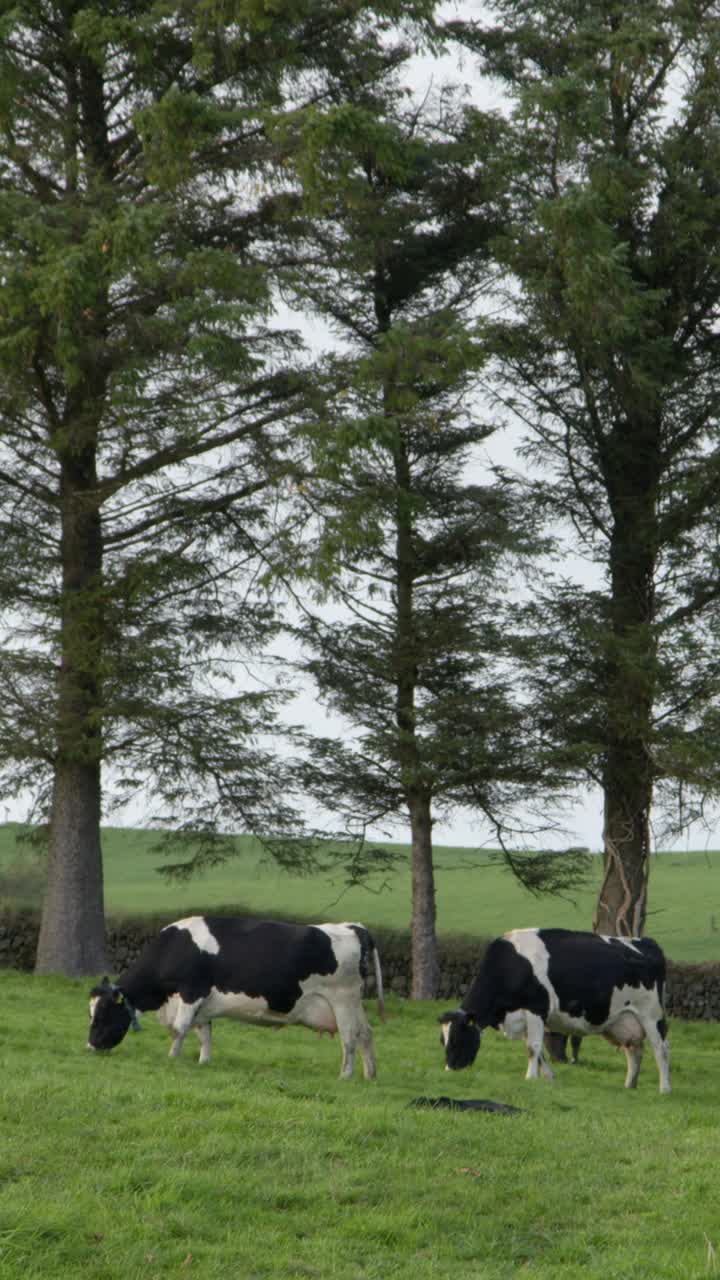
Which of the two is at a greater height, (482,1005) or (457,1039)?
(482,1005)

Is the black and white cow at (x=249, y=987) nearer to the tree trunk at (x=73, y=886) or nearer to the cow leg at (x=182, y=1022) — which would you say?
the cow leg at (x=182, y=1022)

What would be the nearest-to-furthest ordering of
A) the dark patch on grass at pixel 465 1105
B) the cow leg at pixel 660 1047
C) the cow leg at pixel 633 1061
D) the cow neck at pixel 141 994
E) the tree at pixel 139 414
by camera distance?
the dark patch on grass at pixel 465 1105
the cow neck at pixel 141 994
the cow leg at pixel 660 1047
the cow leg at pixel 633 1061
the tree at pixel 139 414

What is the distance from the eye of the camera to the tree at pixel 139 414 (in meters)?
19.0

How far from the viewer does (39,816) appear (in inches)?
861

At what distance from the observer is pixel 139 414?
19.9 m

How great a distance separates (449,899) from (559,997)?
23.5m

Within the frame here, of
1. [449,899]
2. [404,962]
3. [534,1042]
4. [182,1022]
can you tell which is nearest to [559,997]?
[534,1042]

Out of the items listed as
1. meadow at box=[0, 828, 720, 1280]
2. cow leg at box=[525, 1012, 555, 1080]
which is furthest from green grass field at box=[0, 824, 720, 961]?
meadow at box=[0, 828, 720, 1280]

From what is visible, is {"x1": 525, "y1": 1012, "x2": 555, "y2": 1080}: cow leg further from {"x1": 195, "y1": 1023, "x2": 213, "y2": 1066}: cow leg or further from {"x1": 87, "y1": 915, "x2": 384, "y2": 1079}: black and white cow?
{"x1": 195, "y1": 1023, "x2": 213, "y2": 1066}: cow leg

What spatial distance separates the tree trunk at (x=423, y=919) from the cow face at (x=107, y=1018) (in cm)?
1000

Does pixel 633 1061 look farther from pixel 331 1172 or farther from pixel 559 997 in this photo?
pixel 331 1172

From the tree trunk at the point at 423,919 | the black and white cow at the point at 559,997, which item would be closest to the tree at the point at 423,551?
the tree trunk at the point at 423,919

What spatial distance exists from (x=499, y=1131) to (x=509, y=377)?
15.5m

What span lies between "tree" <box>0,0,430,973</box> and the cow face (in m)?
7.56
